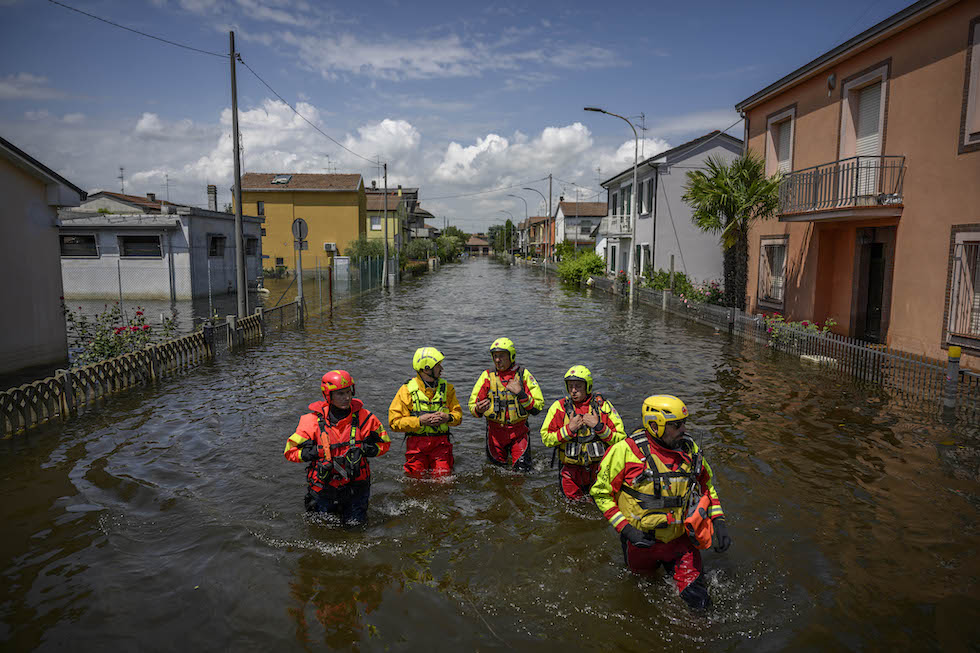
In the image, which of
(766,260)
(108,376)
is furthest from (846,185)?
(108,376)

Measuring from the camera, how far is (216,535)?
5969 millimetres

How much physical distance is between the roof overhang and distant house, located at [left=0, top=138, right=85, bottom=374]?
18.1 meters

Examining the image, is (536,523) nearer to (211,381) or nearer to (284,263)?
(211,381)

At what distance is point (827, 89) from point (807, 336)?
288 inches

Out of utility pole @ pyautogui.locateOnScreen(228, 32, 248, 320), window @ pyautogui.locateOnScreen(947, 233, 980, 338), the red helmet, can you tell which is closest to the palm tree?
window @ pyautogui.locateOnScreen(947, 233, 980, 338)

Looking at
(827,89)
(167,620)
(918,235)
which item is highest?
(827,89)

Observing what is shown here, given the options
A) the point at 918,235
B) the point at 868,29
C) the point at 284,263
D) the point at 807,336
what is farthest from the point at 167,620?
the point at 284,263

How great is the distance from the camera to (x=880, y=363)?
1165cm

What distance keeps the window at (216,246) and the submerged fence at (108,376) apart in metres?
12.7

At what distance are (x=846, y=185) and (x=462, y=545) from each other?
46.0 ft

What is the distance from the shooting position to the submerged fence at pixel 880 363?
972 cm

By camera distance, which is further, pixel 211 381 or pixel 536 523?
pixel 211 381

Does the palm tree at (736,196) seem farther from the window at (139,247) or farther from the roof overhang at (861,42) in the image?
the window at (139,247)

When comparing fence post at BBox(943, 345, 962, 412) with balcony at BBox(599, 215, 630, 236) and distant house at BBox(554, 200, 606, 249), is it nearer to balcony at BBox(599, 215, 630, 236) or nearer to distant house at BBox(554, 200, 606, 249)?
balcony at BBox(599, 215, 630, 236)
